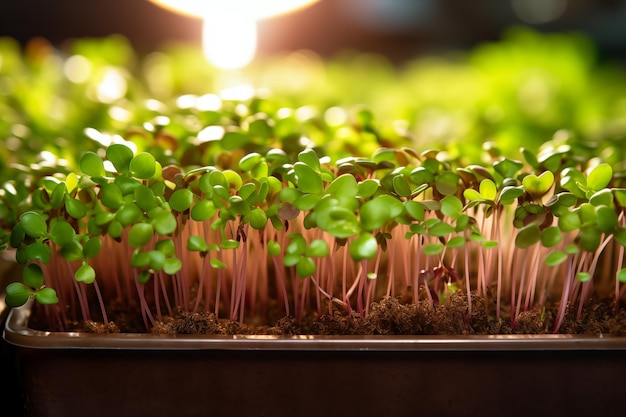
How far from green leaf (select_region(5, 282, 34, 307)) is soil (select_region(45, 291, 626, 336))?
0.09m

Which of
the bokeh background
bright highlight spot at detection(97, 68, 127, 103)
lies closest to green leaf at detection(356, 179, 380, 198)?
bright highlight spot at detection(97, 68, 127, 103)

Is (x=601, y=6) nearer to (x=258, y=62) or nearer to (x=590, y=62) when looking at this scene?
(x=590, y=62)

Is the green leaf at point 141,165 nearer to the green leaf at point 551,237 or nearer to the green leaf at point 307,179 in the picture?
the green leaf at point 307,179

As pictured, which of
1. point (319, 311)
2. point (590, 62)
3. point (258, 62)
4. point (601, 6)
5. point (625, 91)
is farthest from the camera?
point (601, 6)

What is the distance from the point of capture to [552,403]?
72cm

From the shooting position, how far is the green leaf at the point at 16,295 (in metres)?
0.70

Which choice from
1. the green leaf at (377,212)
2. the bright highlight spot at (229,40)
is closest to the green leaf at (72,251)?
the green leaf at (377,212)

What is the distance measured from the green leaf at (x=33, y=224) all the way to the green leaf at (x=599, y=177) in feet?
2.15

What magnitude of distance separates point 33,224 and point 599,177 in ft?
2.21

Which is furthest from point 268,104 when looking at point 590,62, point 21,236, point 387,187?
point 590,62

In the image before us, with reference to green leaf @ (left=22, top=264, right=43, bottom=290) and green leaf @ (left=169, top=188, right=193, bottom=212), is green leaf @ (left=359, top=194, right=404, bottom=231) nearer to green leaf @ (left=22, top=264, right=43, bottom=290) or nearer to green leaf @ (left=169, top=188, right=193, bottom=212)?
green leaf @ (left=169, top=188, right=193, bottom=212)

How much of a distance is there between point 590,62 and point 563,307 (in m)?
1.74

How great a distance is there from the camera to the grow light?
1702 mm

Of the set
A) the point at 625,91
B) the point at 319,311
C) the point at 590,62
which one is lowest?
the point at 319,311
